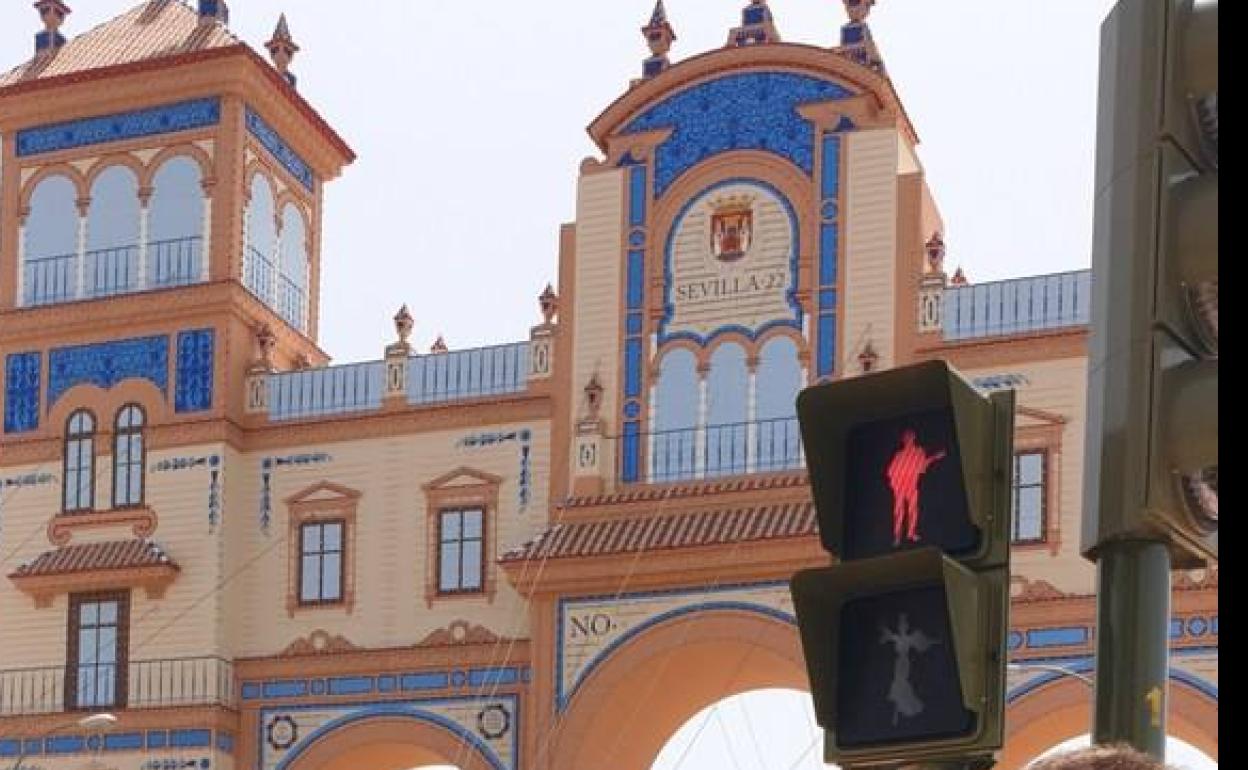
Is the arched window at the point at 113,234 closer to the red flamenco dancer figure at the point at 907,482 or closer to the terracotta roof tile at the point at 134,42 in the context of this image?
the terracotta roof tile at the point at 134,42

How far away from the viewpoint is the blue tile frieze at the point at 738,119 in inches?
1319

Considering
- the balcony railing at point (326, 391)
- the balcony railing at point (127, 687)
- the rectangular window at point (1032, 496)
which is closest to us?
the rectangular window at point (1032, 496)

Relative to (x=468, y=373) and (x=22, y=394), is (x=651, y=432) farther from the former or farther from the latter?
(x=22, y=394)

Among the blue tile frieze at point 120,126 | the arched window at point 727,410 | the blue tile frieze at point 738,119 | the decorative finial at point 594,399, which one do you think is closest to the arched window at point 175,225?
the blue tile frieze at point 120,126

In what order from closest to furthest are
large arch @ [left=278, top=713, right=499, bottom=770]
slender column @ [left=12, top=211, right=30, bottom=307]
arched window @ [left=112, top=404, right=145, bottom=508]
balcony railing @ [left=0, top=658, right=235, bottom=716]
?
large arch @ [left=278, top=713, right=499, bottom=770] < balcony railing @ [left=0, top=658, right=235, bottom=716] < arched window @ [left=112, top=404, right=145, bottom=508] < slender column @ [left=12, top=211, right=30, bottom=307]

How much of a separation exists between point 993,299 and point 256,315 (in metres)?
9.75

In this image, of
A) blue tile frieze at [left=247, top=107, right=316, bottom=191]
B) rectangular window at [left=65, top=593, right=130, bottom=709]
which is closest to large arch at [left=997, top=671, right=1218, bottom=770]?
rectangular window at [left=65, top=593, right=130, bottom=709]

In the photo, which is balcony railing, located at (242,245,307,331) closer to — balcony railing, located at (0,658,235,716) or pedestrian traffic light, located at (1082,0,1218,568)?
balcony railing, located at (0,658,235,716)

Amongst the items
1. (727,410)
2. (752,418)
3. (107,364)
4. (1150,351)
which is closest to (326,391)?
(107,364)

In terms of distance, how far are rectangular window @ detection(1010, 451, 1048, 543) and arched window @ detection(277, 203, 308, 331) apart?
10779 mm

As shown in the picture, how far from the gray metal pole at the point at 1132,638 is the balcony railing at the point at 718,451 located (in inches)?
1082

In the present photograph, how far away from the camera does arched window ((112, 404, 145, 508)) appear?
35.9 m

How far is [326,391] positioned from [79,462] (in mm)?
3369
